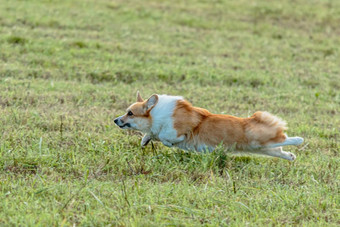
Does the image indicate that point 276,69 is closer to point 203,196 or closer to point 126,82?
point 126,82

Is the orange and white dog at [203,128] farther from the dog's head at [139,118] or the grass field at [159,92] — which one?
the grass field at [159,92]

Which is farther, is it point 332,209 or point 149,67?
point 149,67

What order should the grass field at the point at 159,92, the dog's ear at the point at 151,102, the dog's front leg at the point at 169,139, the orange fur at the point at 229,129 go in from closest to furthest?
the grass field at the point at 159,92
the orange fur at the point at 229,129
the dog's front leg at the point at 169,139
the dog's ear at the point at 151,102

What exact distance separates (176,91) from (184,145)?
10.0 feet

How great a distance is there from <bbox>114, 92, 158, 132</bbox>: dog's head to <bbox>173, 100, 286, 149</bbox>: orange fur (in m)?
0.32

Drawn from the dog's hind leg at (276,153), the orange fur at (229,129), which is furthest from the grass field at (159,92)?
the orange fur at (229,129)

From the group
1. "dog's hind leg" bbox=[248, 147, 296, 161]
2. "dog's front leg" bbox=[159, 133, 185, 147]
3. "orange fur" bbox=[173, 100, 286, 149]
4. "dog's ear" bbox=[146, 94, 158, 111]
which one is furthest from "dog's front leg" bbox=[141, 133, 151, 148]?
"dog's hind leg" bbox=[248, 147, 296, 161]

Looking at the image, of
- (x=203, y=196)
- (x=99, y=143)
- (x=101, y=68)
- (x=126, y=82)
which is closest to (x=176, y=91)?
(x=126, y=82)

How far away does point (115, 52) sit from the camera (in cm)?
1065

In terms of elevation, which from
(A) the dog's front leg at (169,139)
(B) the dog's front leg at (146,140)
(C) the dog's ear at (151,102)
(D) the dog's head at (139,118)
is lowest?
(B) the dog's front leg at (146,140)

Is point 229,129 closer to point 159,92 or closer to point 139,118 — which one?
point 139,118

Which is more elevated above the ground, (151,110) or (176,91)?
(151,110)

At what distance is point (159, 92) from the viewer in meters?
8.46

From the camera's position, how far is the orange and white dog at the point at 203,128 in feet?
18.0
